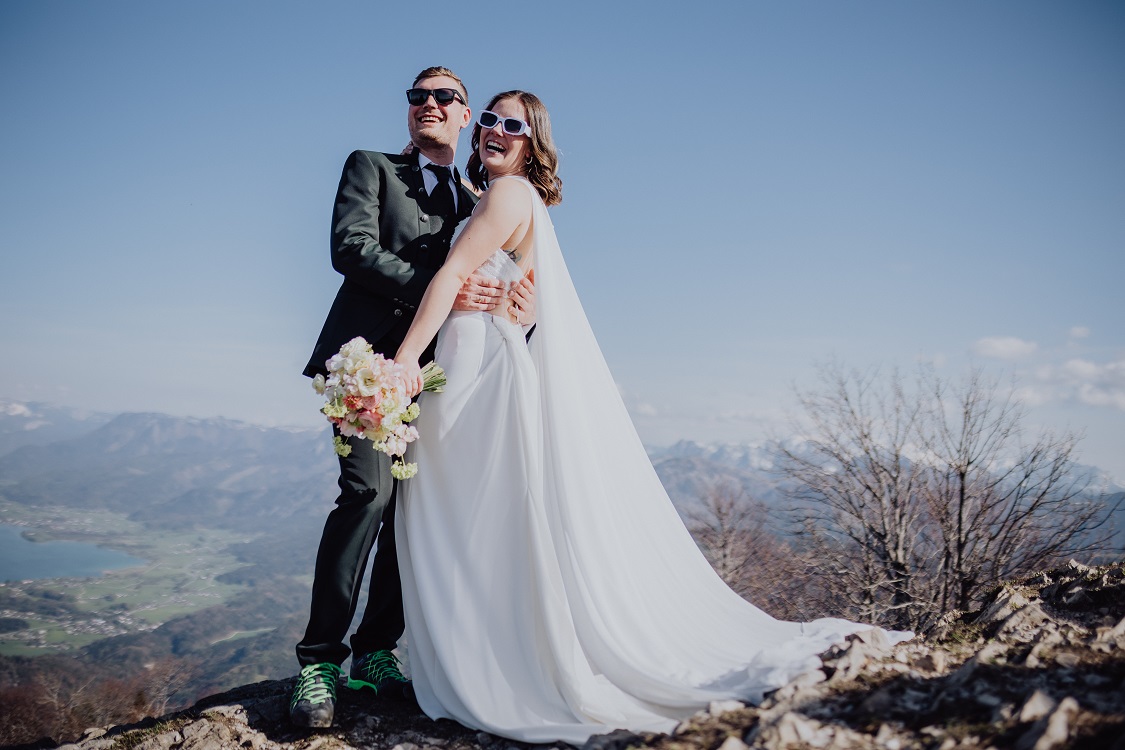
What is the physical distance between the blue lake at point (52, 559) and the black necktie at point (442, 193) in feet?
610

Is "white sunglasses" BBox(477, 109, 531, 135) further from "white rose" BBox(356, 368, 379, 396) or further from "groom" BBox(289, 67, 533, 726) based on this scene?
"white rose" BBox(356, 368, 379, 396)

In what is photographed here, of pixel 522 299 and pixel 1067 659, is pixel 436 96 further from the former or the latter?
pixel 1067 659

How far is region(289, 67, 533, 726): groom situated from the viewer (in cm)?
329

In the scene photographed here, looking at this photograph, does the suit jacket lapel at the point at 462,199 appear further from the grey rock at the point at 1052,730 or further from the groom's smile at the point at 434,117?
the grey rock at the point at 1052,730

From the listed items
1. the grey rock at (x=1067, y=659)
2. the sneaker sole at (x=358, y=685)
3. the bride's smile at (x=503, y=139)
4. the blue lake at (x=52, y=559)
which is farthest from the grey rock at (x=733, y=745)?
the blue lake at (x=52, y=559)

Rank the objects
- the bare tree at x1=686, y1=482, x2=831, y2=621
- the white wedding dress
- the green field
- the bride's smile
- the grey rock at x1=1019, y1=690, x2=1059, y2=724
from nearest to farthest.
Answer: the grey rock at x1=1019, y1=690, x2=1059, y2=724
the white wedding dress
the bride's smile
the bare tree at x1=686, y1=482, x2=831, y2=621
the green field

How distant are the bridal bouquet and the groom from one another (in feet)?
1.07

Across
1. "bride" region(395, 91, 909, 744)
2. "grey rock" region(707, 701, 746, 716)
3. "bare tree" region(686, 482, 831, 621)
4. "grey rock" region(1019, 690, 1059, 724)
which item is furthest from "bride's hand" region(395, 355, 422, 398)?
"bare tree" region(686, 482, 831, 621)

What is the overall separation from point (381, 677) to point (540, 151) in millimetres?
3141

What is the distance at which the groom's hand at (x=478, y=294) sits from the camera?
11.5ft

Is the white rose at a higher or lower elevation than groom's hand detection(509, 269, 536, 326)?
lower

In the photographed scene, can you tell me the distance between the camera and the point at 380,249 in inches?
138

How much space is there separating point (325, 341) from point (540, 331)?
123 centimetres

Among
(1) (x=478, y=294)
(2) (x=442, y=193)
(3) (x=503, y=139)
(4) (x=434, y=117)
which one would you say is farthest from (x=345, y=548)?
(4) (x=434, y=117)
